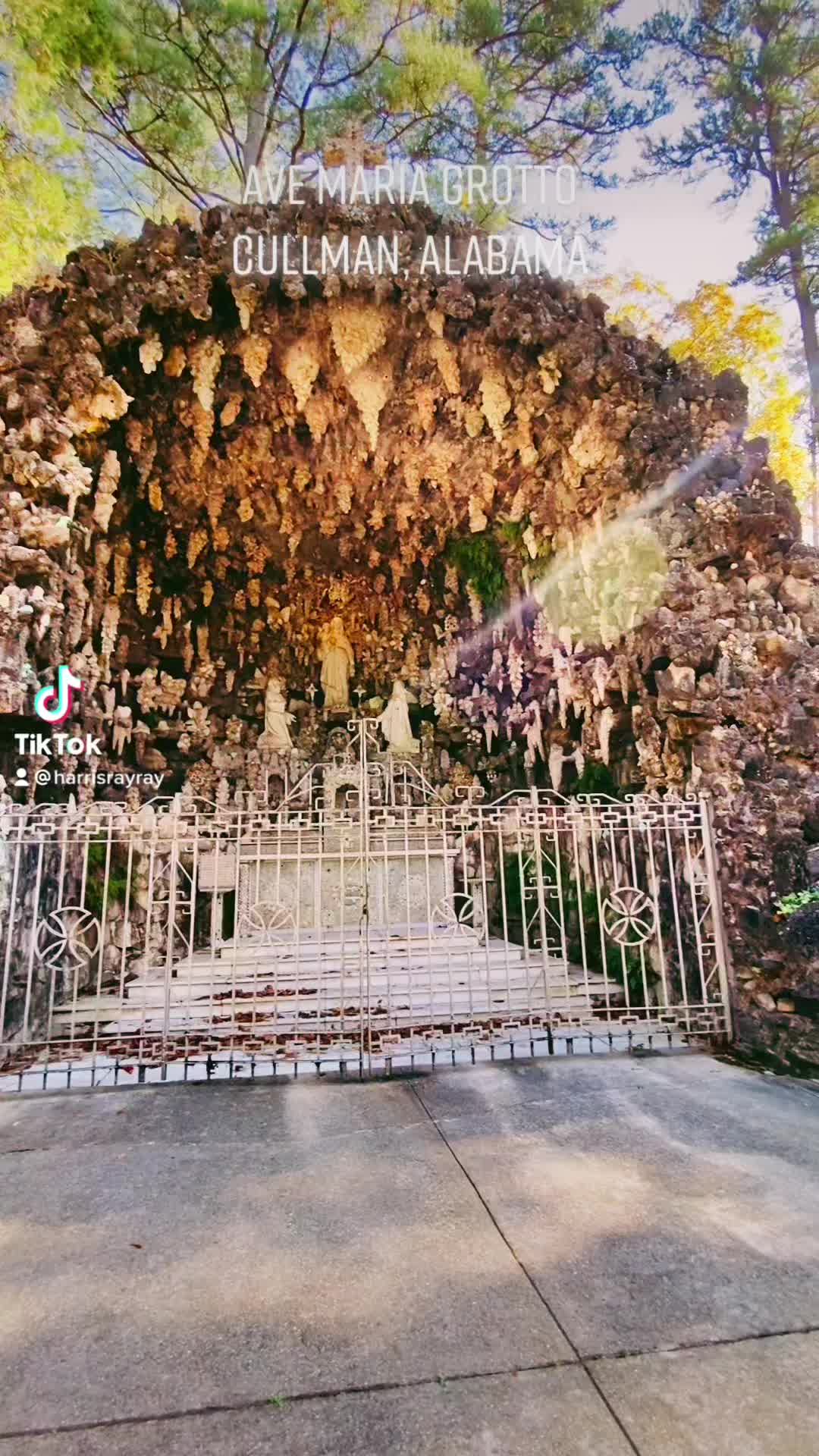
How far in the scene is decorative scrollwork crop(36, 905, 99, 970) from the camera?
5.15 m

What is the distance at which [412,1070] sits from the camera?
16.7 feet

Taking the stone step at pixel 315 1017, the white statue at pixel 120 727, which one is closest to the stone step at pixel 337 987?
the stone step at pixel 315 1017

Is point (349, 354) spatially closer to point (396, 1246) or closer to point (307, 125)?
point (307, 125)

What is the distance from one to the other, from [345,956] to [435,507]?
7.30 meters

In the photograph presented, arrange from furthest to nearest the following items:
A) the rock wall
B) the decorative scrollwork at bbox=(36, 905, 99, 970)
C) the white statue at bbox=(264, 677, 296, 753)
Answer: the white statue at bbox=(264, 677, 296, 753) → the rock wall → the decorative scrollwork at bbox=(36, 905, 99, 970)

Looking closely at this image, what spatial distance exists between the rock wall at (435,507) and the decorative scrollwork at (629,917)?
2.83 ft

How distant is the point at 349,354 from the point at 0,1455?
976cm

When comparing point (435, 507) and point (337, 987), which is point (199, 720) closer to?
point (435, 507)

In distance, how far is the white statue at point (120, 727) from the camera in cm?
1066

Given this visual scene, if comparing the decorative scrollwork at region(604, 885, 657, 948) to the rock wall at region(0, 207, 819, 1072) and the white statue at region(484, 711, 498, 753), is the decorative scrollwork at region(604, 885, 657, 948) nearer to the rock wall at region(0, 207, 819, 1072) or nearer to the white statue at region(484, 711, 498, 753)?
the rock wall at region(0, 207, 819, 1072)

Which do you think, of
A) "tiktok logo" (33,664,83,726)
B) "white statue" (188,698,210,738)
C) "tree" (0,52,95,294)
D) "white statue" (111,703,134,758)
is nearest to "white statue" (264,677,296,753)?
"white statue" (188,698,210,738)

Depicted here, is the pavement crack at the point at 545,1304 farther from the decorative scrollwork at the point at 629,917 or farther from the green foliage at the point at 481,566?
the green foliage at the point at 481,566

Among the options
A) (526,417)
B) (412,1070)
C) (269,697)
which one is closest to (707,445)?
(526,417)

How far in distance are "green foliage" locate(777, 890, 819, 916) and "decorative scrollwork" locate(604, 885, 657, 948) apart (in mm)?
1042
